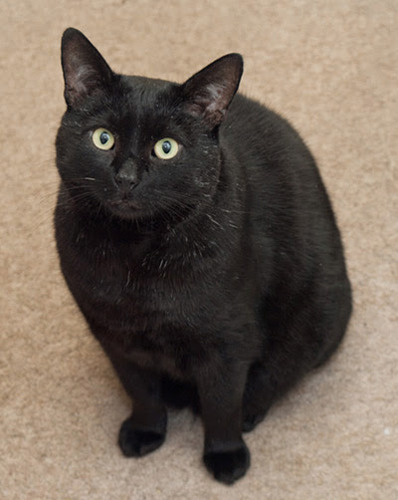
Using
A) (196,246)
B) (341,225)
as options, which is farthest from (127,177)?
(341,225)

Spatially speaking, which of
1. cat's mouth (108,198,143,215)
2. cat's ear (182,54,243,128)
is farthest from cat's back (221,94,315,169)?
cat's mouth (108,198,143,215)

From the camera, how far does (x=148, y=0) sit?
233cm

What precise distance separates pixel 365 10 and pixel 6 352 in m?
1.43

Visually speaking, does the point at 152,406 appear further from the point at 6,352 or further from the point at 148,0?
the point at 148,0

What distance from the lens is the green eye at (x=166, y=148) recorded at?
113cm

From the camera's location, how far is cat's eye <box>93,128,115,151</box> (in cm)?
114

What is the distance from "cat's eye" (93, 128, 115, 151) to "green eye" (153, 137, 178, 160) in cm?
7

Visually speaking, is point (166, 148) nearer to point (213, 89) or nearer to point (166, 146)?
point (166, 146)

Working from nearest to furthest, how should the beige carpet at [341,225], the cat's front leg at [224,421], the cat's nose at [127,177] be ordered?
the cat's nose at [127,177]
the cat's front leg at [224,421]
the beige carpet at [341,225]

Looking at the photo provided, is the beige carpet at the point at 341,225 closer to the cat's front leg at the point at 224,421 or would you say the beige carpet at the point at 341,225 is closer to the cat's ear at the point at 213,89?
the cat's front leg at the point at 224,421

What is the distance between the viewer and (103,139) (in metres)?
1.14

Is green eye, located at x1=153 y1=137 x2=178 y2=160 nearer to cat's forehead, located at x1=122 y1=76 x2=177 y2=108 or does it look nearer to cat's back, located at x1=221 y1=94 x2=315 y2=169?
cat's forehead, located at x1=122 y1=76 x2=177 y2=108

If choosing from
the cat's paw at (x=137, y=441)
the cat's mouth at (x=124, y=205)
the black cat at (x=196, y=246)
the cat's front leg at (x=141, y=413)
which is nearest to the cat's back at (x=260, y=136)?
the black cat at (x=196, y=246)

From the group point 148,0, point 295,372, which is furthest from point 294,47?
point 295,372
